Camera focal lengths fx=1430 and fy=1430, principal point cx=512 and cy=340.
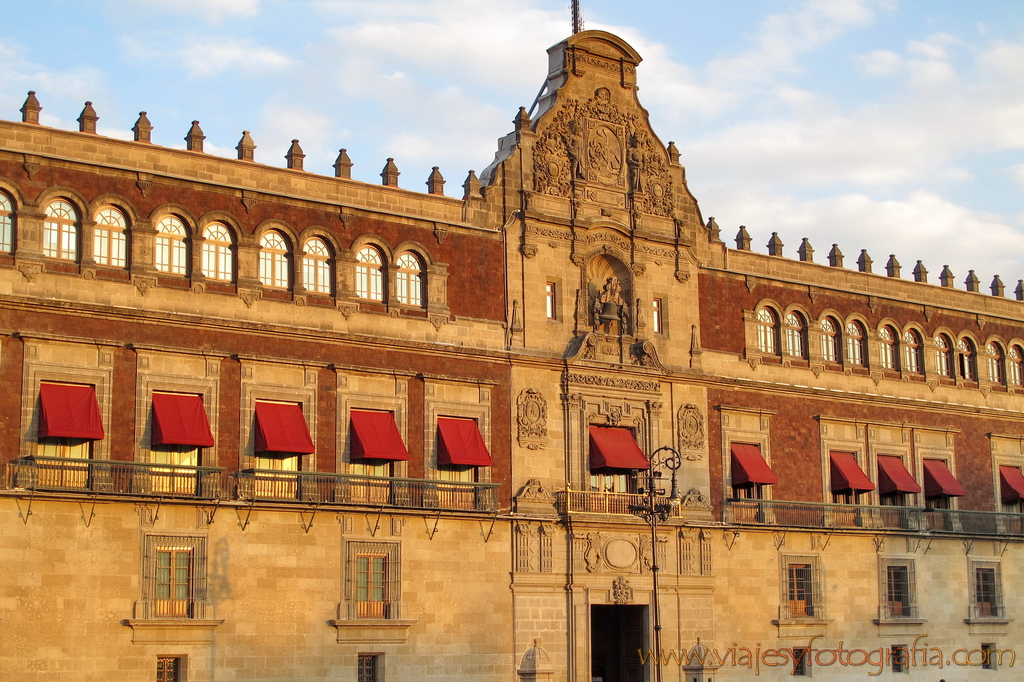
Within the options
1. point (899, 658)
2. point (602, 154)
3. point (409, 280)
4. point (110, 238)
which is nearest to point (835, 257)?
point (602, 154)

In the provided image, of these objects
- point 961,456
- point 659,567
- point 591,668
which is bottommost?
point 591,668

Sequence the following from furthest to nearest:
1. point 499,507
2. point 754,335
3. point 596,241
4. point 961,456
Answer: point 961,456 < point 754,335 < point 596,241 < point 499,507

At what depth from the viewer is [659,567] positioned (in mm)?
47062

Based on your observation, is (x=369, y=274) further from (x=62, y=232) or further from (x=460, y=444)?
(x=62, y=232)

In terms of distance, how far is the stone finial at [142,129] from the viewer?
40.9m

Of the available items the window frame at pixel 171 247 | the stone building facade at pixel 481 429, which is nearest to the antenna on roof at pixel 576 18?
the stone building facade at pixel 481 429

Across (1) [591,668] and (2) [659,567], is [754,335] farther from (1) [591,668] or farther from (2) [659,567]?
(1) [591,668]

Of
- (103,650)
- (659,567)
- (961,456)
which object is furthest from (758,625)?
(103,650)

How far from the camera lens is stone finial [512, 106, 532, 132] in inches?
1887

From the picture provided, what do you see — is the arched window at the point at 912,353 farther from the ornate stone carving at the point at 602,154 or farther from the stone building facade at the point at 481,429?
the ornate stone carving at the point at 602,154

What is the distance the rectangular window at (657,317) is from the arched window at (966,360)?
1537 centimetres

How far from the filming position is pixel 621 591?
46062 mm

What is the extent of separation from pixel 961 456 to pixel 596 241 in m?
18.8

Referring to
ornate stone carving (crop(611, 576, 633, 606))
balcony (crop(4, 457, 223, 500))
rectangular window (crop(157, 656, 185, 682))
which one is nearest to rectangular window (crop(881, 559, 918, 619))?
ornate stone carving (crop(611, 576, 633, 606))
